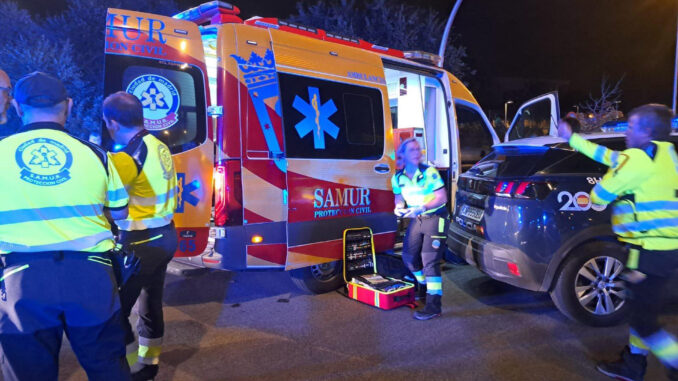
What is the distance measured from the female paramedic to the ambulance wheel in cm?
111

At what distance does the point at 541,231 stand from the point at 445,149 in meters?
2.74

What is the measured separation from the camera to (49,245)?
2.00 m

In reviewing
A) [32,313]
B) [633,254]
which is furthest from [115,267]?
[633,254]

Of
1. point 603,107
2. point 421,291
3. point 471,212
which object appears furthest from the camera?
point 603,107

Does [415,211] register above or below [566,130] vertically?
below

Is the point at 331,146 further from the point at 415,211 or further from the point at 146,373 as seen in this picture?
the point at 146,373

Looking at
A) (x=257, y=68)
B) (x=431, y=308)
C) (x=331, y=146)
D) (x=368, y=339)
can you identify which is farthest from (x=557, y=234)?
(x=257, y=68)

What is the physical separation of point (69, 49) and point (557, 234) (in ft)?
53.7

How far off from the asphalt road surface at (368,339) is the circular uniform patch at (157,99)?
184cm

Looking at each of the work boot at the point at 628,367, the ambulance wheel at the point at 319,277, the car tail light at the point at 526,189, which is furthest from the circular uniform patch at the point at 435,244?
the work boot at the point at 628,367

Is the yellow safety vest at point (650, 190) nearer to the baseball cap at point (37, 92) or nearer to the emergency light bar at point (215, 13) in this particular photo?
the baseball cap at point (37, 92)

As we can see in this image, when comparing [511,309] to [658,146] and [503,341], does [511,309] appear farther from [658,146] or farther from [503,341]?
[658,146]

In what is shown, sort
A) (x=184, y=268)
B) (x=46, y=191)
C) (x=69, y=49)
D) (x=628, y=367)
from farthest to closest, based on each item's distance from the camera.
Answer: (x=69, y=49)
(x=184, y=268)
(x=628, y=367)
(x=46, y=191)

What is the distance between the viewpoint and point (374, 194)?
5.22 meters
